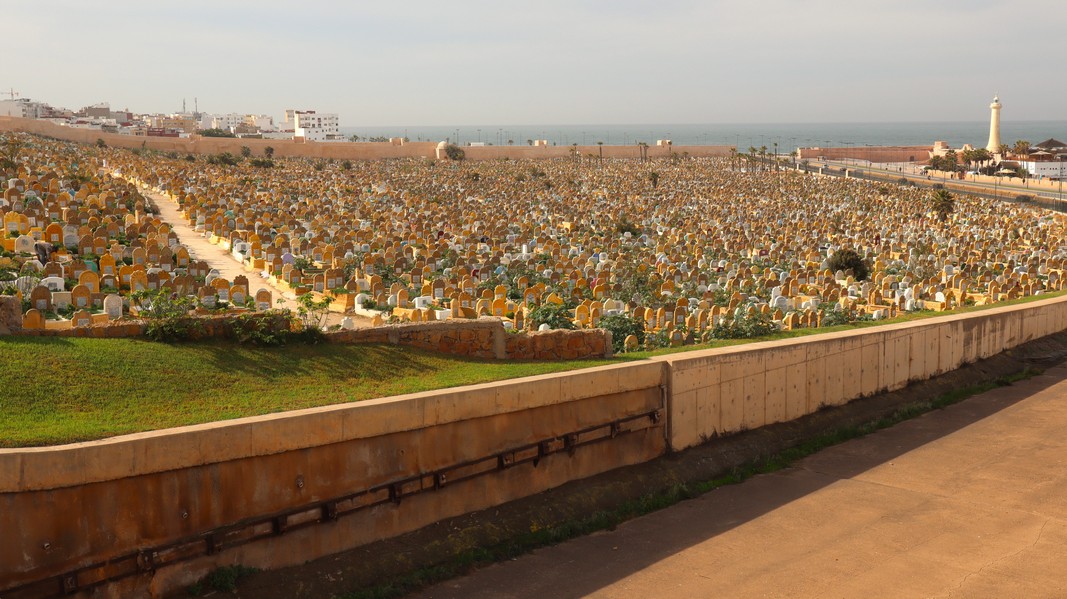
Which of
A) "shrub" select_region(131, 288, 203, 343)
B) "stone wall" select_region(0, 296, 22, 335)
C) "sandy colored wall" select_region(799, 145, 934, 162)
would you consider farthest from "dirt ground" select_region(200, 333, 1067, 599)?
"sandy colored wall" select_region(799, 145, 934, 162)

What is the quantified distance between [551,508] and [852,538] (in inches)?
97.5

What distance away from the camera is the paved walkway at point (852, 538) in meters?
7.21

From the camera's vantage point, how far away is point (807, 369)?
11555mm

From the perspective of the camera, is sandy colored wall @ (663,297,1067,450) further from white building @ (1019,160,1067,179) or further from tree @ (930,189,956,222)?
white building @ (1019,160,1067,179)

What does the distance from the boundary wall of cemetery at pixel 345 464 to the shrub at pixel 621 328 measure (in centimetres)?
293

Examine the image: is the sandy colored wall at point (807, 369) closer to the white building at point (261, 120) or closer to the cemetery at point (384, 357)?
the cemetery at point (384, 357)

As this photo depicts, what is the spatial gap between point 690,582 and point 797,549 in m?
1.15

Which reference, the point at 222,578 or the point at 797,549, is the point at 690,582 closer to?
the point at 797,549

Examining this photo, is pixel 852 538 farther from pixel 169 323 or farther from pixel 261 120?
pixel 261 120

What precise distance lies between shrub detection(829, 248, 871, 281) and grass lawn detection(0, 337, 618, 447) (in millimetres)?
16257

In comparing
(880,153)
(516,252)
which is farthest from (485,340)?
(880,153)

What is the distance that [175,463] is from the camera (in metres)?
6.54

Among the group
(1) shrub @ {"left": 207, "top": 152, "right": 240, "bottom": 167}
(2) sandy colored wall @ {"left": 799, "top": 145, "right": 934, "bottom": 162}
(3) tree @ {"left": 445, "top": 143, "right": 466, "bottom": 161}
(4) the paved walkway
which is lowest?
(4) the paved walkway

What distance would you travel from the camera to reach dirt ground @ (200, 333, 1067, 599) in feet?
23.0
